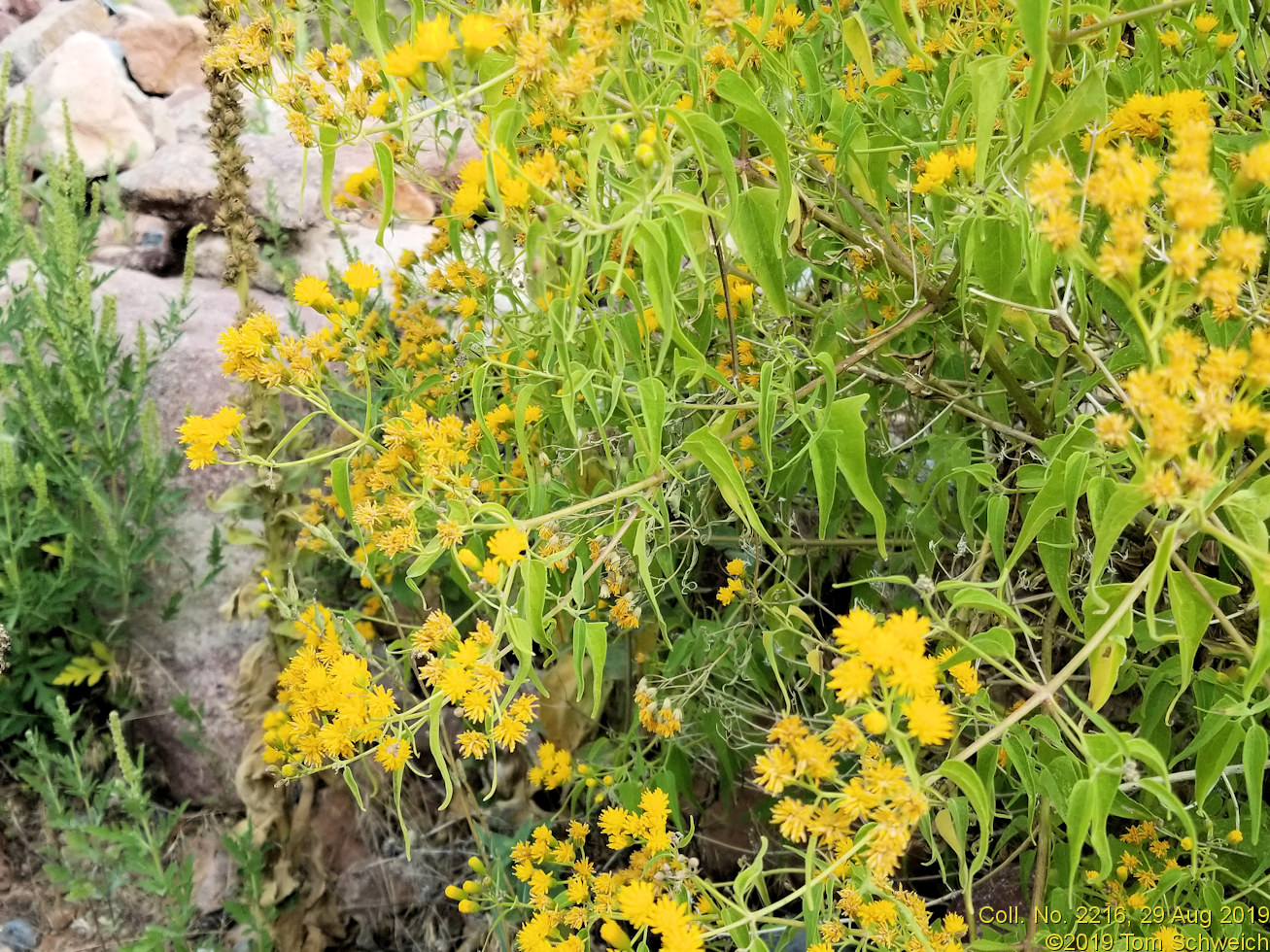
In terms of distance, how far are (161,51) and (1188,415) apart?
15.9 ft

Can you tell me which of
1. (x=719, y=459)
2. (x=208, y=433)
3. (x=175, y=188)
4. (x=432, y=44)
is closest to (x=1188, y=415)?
(x=719, y=459)

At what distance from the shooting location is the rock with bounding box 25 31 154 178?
11.5 feet

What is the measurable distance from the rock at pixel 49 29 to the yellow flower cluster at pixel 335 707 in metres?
4.14

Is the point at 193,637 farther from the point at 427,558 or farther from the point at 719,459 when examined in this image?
the point at 719,459

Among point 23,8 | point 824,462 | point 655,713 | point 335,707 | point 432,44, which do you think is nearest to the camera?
point 432,44

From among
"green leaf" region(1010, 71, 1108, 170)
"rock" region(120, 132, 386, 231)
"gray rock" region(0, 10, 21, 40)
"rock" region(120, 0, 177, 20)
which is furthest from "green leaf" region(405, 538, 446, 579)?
"gray rock" region(0, 10, 21, 40)

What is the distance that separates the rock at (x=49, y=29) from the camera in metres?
4.08

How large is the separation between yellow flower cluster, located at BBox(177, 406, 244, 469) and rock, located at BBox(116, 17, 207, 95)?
3923mm

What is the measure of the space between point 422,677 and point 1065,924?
0.66 metres

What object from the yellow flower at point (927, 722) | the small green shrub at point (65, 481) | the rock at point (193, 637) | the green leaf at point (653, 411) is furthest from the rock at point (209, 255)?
the yellow flower at point (927, 722)

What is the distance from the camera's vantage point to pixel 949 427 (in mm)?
1200

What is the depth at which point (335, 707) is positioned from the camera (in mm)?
900

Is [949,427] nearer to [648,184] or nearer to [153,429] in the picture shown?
[648,184]

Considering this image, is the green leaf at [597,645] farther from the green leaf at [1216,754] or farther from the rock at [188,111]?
the rock at [188,111]
